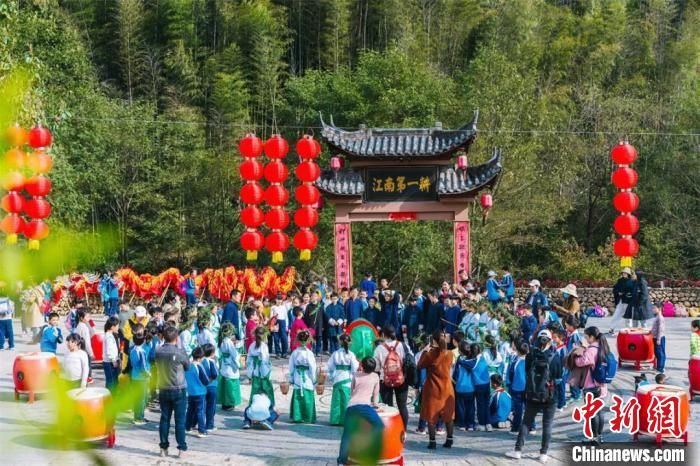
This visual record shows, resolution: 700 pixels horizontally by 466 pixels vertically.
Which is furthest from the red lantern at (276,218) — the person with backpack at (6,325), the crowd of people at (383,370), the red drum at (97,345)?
the person with backpack at (6,325)

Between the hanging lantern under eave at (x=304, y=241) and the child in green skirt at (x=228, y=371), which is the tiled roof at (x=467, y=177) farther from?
the child in green skirt at (x=228, y=371)

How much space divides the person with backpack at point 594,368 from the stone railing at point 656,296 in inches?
450

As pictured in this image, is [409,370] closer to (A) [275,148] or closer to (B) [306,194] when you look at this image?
(B) [306,194]

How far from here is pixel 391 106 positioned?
2217 centimetres

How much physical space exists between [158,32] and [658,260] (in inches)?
806

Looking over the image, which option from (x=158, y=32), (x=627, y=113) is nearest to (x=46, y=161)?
(x=627, y=113)

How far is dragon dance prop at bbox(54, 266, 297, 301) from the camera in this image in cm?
1785

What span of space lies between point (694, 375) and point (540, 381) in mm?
3350

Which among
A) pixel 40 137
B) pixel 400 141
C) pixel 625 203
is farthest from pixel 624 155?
pixel 40 137

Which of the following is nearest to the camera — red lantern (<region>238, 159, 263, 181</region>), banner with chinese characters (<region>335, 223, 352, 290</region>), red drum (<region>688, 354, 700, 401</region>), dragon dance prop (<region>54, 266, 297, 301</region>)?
red drum (<region>688, 354, 700, 401</region>)

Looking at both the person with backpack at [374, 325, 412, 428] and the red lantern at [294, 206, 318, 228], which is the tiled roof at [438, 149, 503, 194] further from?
the person with backpack at [374, 325, 412, 428]

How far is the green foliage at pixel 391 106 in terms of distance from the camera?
827 inches

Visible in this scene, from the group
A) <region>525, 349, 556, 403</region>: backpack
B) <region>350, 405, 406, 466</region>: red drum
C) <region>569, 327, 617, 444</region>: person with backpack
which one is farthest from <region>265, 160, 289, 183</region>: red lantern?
<region>525, 349, 556, 403</region>: backpack

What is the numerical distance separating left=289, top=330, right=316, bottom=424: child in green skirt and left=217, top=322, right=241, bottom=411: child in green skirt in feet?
2.58
